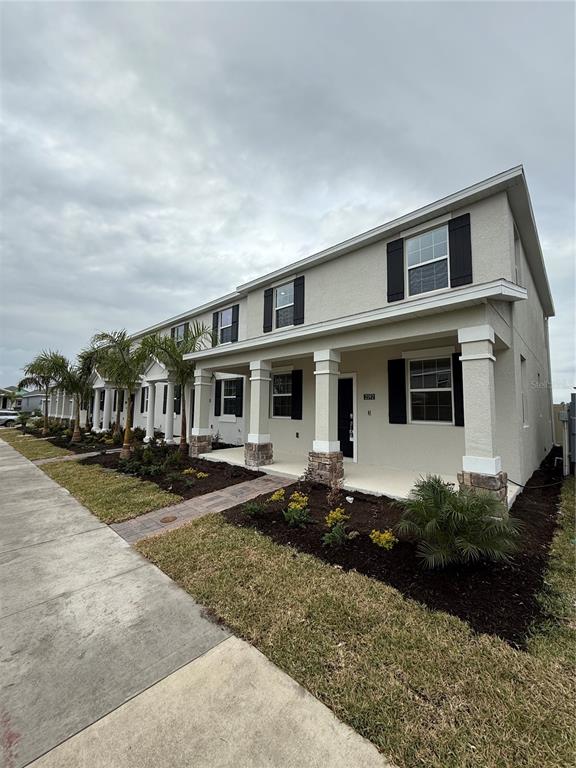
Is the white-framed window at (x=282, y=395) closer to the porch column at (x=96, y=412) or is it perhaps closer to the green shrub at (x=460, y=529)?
the green shrub at (x=460, y=529)

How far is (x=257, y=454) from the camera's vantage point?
8.18 m

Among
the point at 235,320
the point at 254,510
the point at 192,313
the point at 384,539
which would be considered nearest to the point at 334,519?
the point at 384,539

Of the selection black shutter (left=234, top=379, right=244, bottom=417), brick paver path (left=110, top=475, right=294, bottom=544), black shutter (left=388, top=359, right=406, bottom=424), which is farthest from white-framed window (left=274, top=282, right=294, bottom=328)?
brick paver path (left=110, top=475, right=294, bottom=544)

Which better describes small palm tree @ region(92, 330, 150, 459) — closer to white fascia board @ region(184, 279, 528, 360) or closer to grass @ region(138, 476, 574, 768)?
white fascia board @ region(184, 279, 528, 360)

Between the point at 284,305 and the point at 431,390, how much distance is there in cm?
519

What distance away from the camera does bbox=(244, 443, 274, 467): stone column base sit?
322 inches

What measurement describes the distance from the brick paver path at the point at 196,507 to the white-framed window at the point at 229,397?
6.06 m

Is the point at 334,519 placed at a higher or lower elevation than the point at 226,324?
lower

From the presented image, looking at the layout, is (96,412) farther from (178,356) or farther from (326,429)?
(326,429)

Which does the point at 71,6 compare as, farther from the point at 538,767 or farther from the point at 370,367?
the point at 538,767

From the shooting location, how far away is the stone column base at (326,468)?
21.6 ft

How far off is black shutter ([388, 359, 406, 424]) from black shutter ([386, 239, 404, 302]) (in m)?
1.60

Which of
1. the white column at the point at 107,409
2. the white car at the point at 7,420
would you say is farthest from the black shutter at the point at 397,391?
the white car at the point at 7,420

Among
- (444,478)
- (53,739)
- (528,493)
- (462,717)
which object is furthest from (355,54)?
(53,739)
